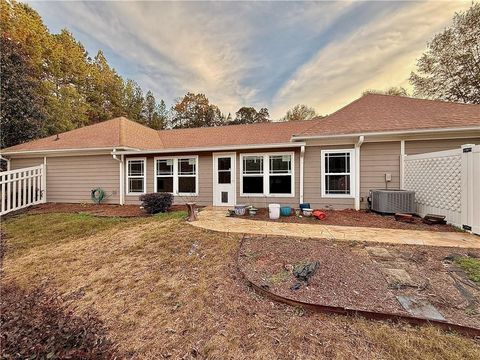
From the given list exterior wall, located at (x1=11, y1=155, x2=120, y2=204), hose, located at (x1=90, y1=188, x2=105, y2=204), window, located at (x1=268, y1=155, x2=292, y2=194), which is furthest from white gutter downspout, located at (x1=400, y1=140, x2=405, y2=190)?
hose, located at (x1=90, y1=188, x2=105, y2=204)

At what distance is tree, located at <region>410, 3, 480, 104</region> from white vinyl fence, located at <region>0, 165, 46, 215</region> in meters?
26.4

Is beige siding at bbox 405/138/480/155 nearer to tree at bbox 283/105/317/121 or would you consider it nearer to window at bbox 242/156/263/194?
window at bbox 242/156/263/194

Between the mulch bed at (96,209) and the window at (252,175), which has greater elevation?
the window at (252,175)

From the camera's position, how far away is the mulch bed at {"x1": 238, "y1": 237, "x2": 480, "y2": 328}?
2.54 m

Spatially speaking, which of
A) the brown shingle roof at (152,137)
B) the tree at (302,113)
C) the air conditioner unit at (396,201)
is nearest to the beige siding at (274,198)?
the brown shingle roof at (152,137)

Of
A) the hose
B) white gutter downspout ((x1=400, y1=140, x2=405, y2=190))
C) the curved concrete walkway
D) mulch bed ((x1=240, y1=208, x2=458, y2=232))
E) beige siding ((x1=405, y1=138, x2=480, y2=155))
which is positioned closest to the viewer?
the curved concrete walkway

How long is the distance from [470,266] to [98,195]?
11931 mm

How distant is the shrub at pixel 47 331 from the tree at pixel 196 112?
25151mm

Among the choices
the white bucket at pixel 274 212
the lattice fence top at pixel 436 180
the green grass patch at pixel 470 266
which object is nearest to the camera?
the green grass patch at pixel 470 266

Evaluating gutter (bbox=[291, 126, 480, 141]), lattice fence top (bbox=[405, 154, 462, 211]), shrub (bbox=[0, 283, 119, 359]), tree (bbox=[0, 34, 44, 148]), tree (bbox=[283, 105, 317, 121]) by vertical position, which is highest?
tree (bbox=[283, 105, 317, 121])

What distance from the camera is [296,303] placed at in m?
2.60

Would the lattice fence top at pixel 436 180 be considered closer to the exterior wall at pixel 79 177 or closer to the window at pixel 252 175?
the window at pixel 252 175

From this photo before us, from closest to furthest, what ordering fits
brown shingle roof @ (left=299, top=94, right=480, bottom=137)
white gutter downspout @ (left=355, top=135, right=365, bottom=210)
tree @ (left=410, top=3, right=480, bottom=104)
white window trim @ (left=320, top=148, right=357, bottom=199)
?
brown shingle roof @ (left=299, top=94, right=480, bottom=137)
white gutter downspout @ (left=355, top=135, right=365, bottom=210)
white window trim @ (left=320, top=148, right=357, bottom=199)
tree @ (left=410, top=3, right=480, bottom=104)

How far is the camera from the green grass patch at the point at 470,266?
120 inches
